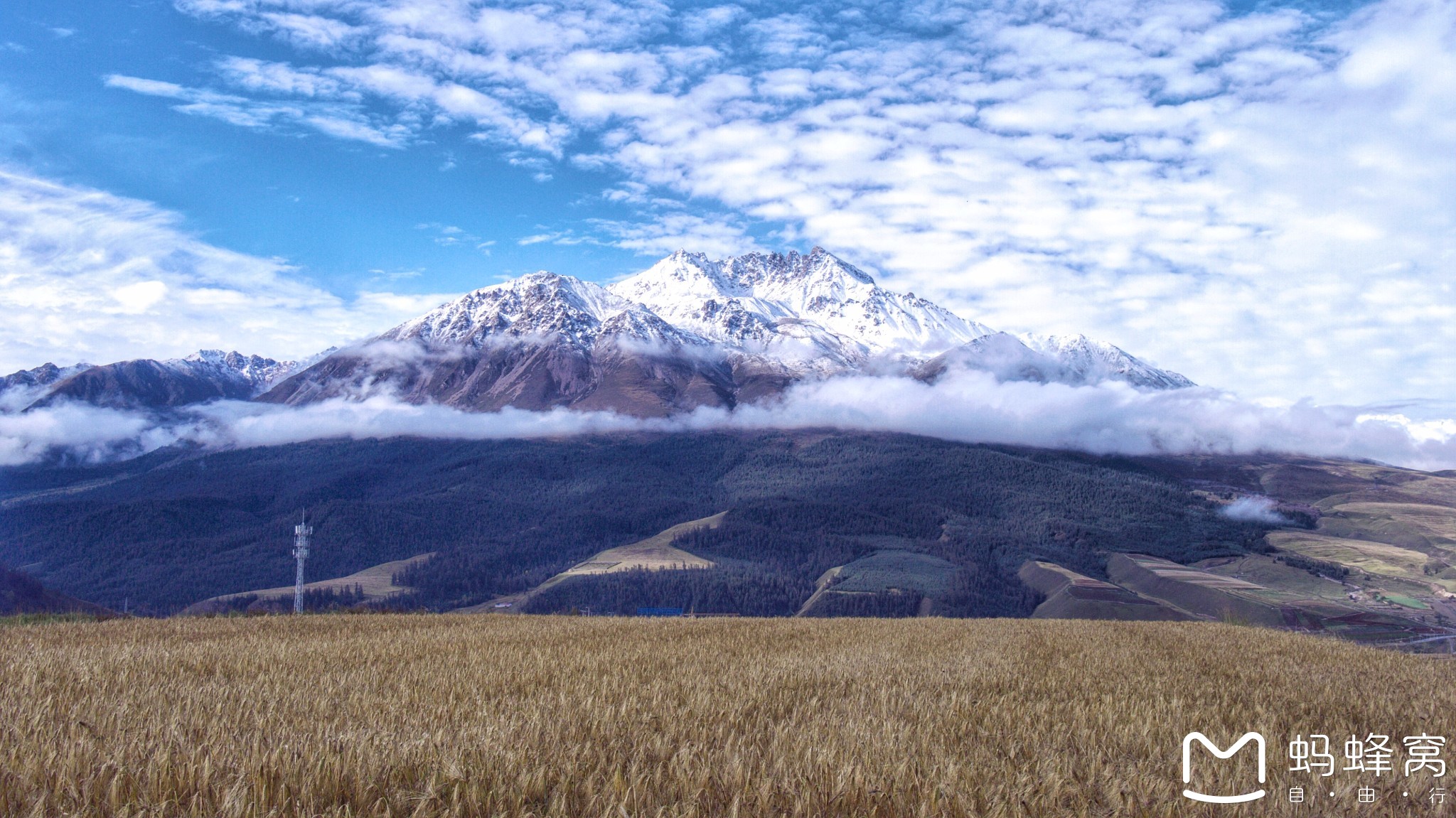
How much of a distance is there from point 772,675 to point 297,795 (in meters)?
6.57

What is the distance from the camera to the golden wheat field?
4816mm

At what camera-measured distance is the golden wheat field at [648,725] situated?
482 centimetres

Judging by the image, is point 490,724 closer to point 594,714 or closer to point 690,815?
point 594,714

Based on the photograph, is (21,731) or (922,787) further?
(21,731)

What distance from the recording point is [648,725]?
23.7 ft

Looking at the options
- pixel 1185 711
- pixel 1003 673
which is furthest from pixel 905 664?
pixel 1185 711

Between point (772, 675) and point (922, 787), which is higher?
point (922, 787)

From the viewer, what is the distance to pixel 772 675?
10.4 m

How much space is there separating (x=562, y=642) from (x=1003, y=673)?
338 inches

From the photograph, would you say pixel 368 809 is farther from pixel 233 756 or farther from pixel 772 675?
pixel 772 675

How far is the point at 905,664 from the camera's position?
1224 centimetres

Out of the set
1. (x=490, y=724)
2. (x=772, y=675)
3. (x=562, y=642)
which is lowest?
(x=562, y=642)

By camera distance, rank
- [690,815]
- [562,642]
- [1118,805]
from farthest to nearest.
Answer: [562,642] → [1118,805] → [690,815]

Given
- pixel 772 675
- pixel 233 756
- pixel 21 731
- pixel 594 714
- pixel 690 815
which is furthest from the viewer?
pixel 772 675
